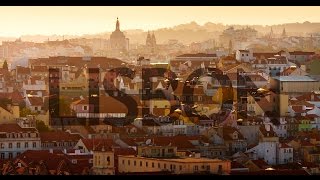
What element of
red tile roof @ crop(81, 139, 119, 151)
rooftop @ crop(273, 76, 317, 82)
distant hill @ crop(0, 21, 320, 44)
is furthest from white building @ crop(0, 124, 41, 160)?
distant hill @ crop(0, 21, 320, 44)

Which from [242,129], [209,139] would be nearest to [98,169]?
[209,139]

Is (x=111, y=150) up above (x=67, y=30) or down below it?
below

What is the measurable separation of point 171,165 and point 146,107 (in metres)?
5.49

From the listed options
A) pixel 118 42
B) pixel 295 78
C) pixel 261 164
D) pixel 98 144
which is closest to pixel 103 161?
pixel 98 144

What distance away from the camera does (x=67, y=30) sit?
A: 22750 millimetres

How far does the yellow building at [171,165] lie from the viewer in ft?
19.2

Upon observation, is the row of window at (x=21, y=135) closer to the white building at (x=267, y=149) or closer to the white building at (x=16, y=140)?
the white building at (x=16, y=140)

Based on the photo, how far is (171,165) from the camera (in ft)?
19.9

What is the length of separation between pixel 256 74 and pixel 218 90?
7.90 ft

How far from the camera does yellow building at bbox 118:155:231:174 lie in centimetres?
584

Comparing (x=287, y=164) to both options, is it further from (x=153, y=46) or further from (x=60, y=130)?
(x=153, y=46)

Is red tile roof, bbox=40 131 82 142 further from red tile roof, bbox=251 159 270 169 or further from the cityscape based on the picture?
red tile roof, bbox=251 159 270 169

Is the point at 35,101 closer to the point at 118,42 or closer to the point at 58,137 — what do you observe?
the point at 58,137

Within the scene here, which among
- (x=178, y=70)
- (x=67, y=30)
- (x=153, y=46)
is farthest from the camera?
(x=153, y=46)
